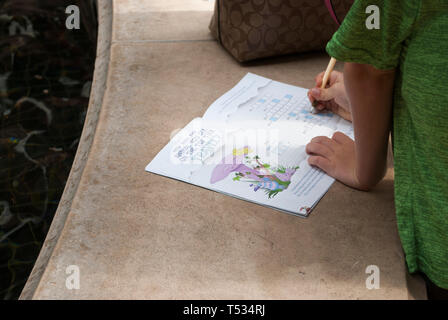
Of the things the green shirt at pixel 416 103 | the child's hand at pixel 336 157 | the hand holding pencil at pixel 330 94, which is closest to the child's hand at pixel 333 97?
the hand holding pencil at pixel 330 94

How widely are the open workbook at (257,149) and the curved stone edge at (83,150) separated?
0.17m

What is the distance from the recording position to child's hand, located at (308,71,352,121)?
43.9 inches

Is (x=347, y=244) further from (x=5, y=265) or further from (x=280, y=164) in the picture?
(x=5, y=265)

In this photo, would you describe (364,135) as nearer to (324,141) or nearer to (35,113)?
(324,141)

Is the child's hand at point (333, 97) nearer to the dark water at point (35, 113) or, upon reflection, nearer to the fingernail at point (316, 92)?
the fingernail at point (316, 92)

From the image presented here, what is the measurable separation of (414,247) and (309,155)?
1.08ft

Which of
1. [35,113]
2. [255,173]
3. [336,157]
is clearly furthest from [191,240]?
[35,113]

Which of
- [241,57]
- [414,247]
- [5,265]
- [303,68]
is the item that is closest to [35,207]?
[5,265]

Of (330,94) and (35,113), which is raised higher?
(330,94)

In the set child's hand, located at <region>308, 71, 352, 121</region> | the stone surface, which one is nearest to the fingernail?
child's hand, located at <region>308, 71, 352, 121</region>

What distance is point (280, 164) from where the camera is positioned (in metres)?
1.01

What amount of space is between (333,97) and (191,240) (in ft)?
1.73

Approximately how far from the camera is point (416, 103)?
68 centimetres

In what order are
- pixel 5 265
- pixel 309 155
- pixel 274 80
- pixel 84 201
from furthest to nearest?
pixel 274 80 < pixel 5 265 < pixel 309 155 < pixel 84 201
